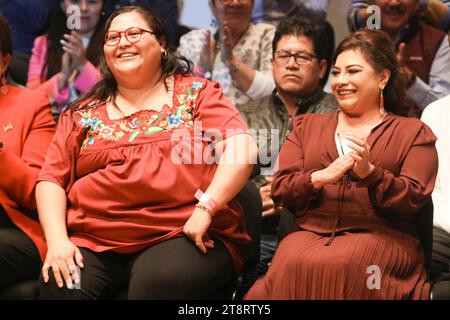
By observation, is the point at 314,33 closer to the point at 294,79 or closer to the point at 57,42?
the point at 294,79

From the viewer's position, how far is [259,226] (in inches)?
95.0

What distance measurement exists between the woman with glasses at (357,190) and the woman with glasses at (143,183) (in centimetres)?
17

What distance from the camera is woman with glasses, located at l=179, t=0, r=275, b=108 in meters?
3.06

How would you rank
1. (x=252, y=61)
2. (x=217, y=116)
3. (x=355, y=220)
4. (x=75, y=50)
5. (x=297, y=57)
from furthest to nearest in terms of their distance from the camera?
(x=75, y=50) → (x=252, y=61) → (x=297, y=57) → (x=217, y=116) → (x=355, y=220)

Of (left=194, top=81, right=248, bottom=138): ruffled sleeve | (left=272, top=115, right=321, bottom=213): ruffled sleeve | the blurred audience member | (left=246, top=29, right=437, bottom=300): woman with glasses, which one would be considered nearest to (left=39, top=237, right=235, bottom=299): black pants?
(left=246, top=29, right=437, bottom=300): woman with glasses

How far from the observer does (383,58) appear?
2.36 metres

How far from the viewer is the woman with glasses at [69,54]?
3.27 m

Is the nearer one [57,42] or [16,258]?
[16,258]

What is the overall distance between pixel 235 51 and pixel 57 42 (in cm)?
80

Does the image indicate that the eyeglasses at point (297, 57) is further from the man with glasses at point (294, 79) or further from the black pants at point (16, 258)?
the black pants at point (16, 258)

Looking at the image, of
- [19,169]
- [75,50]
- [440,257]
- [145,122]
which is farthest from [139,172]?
[75,50]

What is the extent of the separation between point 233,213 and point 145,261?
323mm

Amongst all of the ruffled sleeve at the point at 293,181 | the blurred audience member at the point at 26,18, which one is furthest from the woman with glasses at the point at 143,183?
the blurred audience member at the point at 26,18

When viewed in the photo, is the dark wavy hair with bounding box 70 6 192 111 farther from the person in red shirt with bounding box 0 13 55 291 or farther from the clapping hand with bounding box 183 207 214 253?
the clapping hand with bounding box 183 207 214 253
